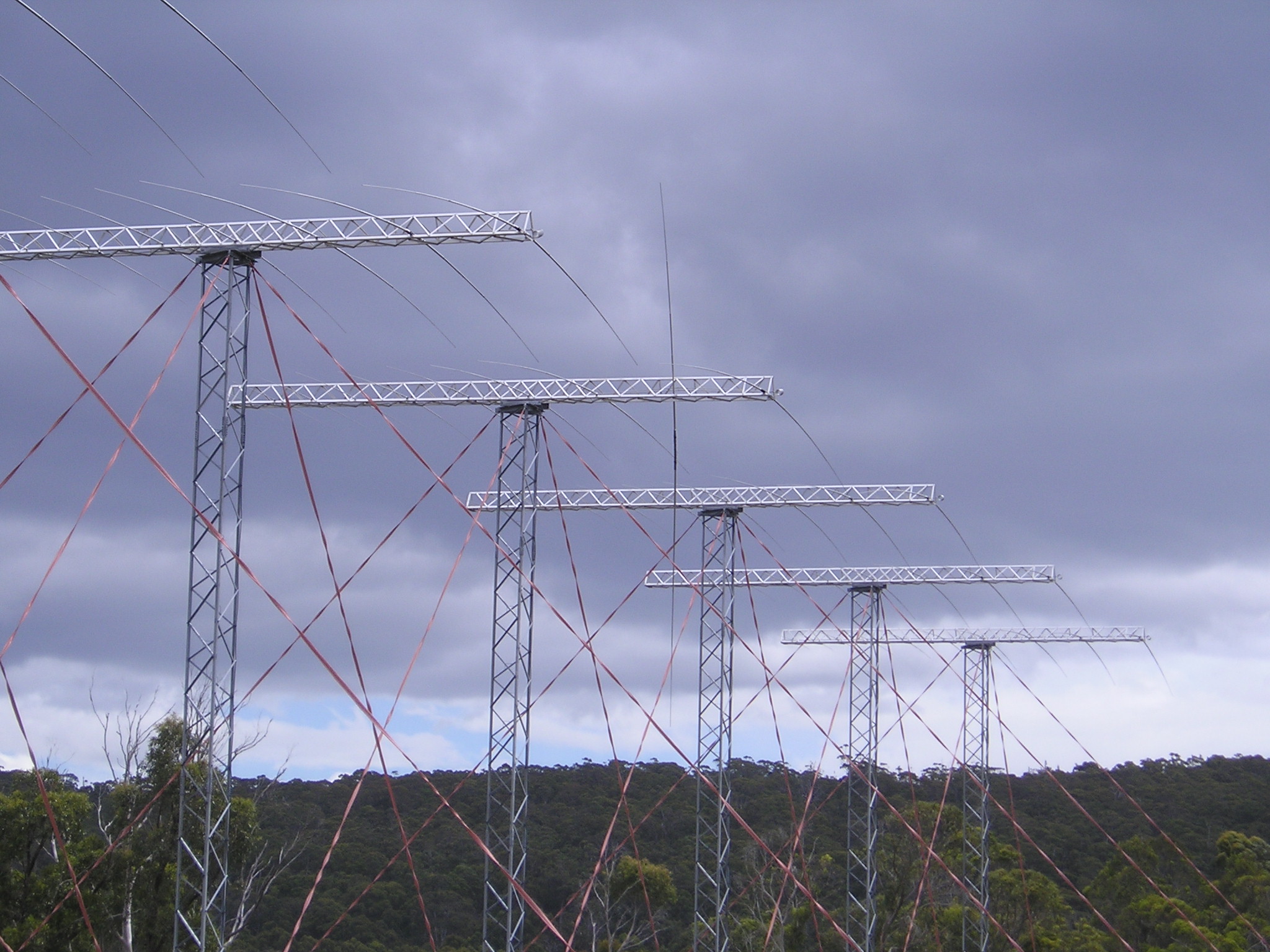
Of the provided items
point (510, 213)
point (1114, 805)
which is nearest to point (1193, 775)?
point (1114, 805)

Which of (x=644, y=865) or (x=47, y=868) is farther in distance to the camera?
(x=644, y=865)

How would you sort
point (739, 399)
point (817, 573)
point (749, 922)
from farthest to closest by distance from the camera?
point (749, 922) → point (817, 573) → point (739, 399)

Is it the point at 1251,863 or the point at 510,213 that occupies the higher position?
the point at 510,213

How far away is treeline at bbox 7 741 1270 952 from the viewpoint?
28.5 m

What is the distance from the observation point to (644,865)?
1793 inches

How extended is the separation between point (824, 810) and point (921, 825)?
671 inches

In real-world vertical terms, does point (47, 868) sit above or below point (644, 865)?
below

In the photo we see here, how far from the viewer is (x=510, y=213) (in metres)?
18.3

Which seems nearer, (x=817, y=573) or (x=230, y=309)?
(x=230, y=309)

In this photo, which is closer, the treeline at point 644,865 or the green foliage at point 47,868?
the green foliage at point 47,868

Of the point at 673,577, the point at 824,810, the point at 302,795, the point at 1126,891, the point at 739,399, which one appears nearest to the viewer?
the point at 739,399

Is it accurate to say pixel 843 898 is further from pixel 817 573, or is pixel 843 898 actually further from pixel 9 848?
pixel 9 848

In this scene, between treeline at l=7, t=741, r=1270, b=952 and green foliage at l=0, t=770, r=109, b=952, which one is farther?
treeline at l=7, t=741, r=1270, b=952

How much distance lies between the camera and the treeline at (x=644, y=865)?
93.4ft
